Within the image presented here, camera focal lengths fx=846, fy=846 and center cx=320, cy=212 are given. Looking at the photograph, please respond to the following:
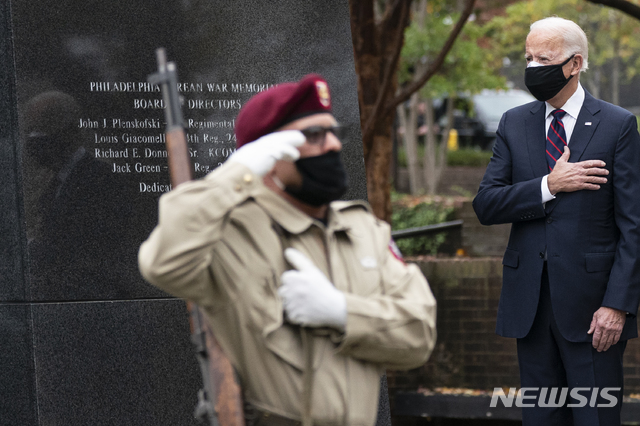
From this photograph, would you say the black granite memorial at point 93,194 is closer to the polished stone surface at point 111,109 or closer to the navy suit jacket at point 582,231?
the polished stone surface at point 111,109

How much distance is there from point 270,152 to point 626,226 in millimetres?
2333

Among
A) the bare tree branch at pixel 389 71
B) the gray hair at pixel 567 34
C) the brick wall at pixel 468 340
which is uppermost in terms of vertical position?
the bare tree branch at pixel 389 71

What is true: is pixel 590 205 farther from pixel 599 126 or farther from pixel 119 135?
pixel 119 135

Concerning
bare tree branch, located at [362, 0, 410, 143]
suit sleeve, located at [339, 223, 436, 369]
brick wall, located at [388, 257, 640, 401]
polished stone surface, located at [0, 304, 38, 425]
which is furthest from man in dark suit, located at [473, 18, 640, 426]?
brick wall, located at [388, 257, 640, 401]

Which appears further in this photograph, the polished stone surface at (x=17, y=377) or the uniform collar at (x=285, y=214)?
the polished stone surface at (x=17, y=377)

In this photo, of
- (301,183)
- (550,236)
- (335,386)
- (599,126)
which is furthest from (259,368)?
(599,126)

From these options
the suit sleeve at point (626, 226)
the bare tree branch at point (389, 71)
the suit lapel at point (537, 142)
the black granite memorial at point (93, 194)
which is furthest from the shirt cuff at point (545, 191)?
the bare tree branch at point (389, 71)

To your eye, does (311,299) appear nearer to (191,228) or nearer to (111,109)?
(191,228)

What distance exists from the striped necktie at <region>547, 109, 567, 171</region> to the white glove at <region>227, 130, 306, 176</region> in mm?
2226

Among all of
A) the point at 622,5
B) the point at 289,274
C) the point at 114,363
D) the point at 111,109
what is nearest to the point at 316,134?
the point at 289,274

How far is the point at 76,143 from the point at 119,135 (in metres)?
0.24

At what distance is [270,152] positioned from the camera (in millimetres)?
2336

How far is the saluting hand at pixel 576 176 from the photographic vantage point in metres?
4.03

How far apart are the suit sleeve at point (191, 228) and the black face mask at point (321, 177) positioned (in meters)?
Result: 0.17
